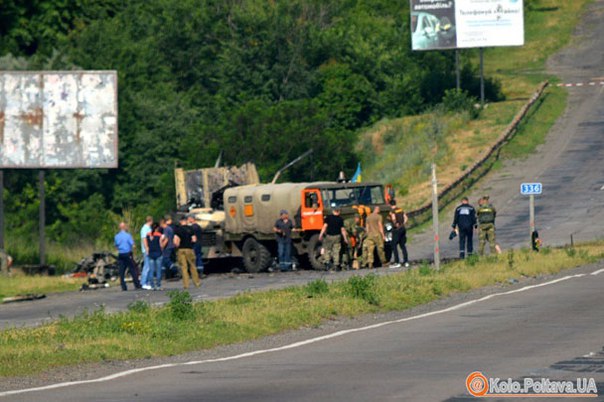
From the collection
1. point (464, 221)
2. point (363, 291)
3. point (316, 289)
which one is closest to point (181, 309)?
point (363, 291)

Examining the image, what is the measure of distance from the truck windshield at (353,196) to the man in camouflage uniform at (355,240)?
1.04m

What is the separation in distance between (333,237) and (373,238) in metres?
1.08

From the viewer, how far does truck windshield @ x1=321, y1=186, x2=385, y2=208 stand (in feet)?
127

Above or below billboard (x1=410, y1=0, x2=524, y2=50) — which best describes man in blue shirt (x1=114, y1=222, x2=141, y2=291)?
below

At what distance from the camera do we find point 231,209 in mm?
41219

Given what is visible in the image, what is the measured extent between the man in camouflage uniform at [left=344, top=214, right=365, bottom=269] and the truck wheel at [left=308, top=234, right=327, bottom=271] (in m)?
0.81

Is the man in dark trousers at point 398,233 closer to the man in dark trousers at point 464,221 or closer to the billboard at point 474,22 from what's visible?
the man in dark trousers at point 464,221

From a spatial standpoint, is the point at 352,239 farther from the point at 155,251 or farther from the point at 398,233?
the point at 155,251

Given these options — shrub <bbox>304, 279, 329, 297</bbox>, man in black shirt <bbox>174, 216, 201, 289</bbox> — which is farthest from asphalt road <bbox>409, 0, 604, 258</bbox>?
shrub <bbox>304, 279, 329, 297</bbox>

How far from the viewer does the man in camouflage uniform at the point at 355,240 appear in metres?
37.3

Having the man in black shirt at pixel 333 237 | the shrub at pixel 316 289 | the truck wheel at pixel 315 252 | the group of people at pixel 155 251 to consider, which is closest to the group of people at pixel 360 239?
the man in black shirt at pixel 333 237

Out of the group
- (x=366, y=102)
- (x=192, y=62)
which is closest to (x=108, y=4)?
(x=192, y=62)

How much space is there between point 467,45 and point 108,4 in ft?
108

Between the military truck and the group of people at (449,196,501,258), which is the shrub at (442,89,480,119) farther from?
the group of people at (449,196,501,258)
